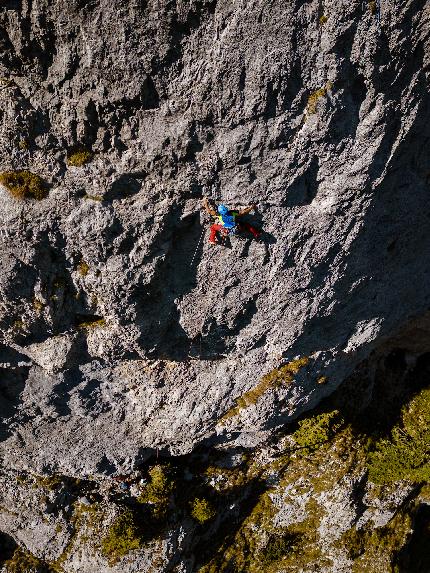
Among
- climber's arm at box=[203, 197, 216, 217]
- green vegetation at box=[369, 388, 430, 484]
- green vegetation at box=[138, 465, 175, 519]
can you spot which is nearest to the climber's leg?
climber's arm at box=[203, 197, 216, 217]

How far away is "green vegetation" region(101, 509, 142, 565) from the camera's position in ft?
48.4

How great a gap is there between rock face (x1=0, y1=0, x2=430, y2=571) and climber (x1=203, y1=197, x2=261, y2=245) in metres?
0.19

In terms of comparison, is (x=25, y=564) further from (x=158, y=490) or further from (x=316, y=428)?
(x=316, y=428)

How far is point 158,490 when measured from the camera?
15.3 metres

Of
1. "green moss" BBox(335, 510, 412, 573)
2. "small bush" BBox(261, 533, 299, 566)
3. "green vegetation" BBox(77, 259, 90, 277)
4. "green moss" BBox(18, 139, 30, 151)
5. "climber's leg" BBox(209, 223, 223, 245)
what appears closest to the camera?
"green moss" BBox(18, 139, 30, 151)

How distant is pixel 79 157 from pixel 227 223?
321 cm

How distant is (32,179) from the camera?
7.66 metres

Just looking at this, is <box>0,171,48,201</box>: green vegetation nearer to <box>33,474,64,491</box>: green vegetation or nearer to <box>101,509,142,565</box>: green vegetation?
<box>33,474,64,491</box>: green vegetation

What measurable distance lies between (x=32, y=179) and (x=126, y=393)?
24.5ft

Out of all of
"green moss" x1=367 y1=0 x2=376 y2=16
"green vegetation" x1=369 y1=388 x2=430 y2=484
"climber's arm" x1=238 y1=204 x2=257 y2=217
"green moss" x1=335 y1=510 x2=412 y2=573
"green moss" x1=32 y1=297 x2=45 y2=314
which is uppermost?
"green moss" x1=32 y1=297 x2=45 y2=314

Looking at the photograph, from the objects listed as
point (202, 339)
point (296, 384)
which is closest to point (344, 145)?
point (202, 339)

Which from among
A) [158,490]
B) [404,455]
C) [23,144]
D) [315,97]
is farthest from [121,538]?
[315,97]

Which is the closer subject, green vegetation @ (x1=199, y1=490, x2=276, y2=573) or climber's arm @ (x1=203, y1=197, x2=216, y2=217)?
climber's arm @ (x1=203, y1=197, x2=216, y2=217)

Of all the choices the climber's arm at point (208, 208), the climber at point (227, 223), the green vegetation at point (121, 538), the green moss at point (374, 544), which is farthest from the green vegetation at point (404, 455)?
the climber's arm at point (208, 208)
